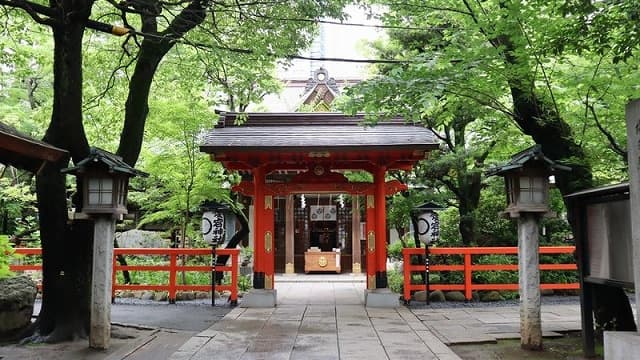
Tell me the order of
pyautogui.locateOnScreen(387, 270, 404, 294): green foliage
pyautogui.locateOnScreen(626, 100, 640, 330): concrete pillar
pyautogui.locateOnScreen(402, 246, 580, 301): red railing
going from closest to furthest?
pyautogui.locateOnScreen(626, 100, 640, 330): concrete pillar < pyautogui.locateOnScreen(402, 246, 580, 301): red railing < pyautogui.locateOnScreen(387, 270, 404, 294): green foliage

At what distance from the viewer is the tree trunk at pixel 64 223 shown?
752 cm

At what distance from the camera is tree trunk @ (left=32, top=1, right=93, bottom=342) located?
752 cm

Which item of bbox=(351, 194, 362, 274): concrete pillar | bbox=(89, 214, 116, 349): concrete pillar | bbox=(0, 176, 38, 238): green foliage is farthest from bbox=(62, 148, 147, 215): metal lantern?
bbox=(351, 194, 362, 274): concrete pillar

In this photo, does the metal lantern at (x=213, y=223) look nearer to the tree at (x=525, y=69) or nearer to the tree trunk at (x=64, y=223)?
the tree trunk at (x=64, y=223)

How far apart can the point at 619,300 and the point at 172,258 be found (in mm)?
9323

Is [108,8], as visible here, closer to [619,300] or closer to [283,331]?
[283,331]

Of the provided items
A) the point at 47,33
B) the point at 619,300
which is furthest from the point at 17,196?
the point at 619,300

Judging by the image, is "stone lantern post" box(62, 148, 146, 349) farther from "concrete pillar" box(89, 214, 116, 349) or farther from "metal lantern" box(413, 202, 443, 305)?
"metal lantern" box(413, 202, 443, 305)

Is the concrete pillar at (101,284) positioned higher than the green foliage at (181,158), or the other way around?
the green foliage at (181,158)

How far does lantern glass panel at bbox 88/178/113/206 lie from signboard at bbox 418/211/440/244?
7.24 meters

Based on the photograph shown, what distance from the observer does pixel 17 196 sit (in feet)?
47.3

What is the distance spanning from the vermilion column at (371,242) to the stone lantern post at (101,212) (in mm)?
6251

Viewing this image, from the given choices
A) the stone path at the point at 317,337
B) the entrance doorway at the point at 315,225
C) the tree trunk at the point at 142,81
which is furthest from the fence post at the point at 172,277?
the entrance doorway at the point at 315,225

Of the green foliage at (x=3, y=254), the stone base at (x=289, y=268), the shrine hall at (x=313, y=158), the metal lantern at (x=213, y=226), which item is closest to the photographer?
the green foliage at (x=3, y=254)
